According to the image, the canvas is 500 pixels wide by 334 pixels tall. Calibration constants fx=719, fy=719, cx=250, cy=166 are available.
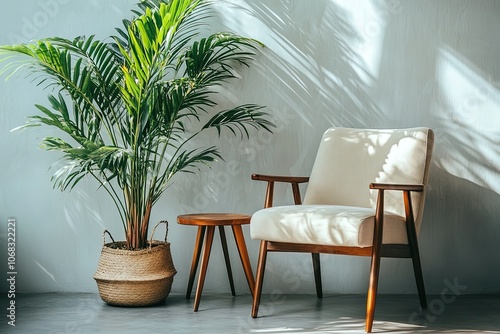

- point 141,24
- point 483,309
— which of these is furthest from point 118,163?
point 483,309

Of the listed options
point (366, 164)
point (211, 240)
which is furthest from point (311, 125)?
point (211, 240)

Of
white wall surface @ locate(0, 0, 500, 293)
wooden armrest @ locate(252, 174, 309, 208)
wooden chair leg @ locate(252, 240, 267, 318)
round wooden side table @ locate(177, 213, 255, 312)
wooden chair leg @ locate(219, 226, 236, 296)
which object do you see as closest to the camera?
wooden chair leg @ locate(252, 240, 267, 318)

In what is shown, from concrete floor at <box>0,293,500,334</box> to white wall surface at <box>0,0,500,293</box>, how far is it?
19 cm

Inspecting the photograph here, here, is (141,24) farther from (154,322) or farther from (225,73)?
(154,322)

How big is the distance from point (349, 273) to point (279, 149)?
2.77 feet

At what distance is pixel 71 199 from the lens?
4266 millimetres

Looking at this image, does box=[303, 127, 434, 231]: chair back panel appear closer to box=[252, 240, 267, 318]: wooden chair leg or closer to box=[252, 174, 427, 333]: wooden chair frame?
box=[252, 174, 427, 333]: wooden chair frame

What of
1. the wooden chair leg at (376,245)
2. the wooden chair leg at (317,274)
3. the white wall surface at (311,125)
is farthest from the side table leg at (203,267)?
the wooden chair leg at (376,245)

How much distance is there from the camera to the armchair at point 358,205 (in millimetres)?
3264

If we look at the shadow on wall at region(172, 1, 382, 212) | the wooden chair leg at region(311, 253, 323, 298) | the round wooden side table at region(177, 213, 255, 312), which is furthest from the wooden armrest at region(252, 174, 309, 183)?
the wooden chair leg at region(311, 253, 323, 298)

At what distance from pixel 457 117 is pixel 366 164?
749 millimetres

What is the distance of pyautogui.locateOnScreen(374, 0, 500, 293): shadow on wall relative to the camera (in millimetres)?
4266

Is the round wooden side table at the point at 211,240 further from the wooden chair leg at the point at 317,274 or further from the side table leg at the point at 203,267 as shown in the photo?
the wooden chair leg at the point at 317,274

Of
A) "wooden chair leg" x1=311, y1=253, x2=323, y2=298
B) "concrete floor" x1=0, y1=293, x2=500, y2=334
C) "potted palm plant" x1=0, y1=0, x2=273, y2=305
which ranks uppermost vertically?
"potted palm plant" x1=0, y1=0, x2=273, y2=305
